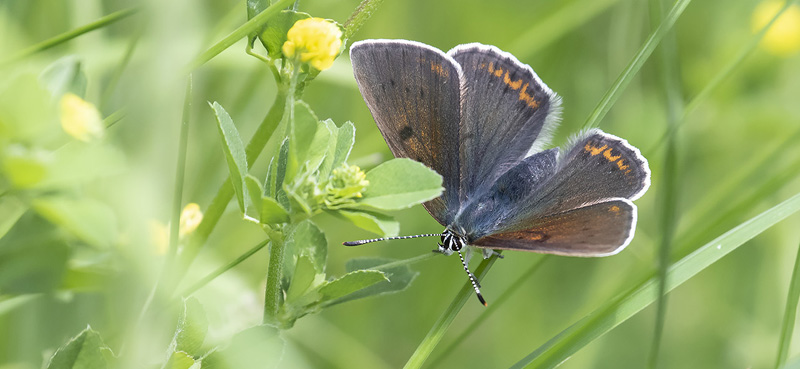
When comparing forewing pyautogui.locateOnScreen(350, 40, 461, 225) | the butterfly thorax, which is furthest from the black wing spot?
the butterfly thorax

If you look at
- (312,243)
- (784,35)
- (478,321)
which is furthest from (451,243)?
(784,35)

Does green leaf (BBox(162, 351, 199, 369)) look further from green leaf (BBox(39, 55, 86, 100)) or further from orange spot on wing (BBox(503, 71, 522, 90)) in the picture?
orange spot on wing (BBox(503, 71, 522, 90))

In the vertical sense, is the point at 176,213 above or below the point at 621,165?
above

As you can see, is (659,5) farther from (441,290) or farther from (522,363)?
(441,290)

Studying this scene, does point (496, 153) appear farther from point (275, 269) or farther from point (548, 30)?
point (275, 269)

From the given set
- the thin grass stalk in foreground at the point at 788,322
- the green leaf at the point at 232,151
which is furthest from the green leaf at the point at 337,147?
the thin grass stalk in foreground at the point at 788,322

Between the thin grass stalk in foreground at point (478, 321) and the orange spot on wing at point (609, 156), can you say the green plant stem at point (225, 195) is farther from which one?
the orange spot on wing at point (609, 156)

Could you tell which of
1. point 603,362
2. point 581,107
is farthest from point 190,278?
point 581,107
